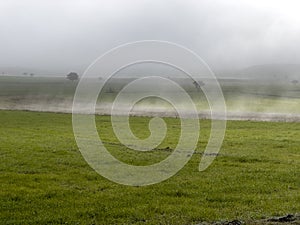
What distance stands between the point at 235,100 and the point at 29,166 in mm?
100182

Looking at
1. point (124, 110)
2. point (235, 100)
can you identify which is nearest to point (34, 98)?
point (124, 110)

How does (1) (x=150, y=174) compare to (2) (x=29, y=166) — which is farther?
(2) (x=29, y=166)

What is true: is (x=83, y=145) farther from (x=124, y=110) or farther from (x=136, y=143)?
(x=124, y=110)

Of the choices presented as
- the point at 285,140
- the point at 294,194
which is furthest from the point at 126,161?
the point at 285,140

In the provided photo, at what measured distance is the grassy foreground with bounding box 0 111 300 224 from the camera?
646 inches

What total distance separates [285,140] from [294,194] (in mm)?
25367

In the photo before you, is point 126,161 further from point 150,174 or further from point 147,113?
point 147,113

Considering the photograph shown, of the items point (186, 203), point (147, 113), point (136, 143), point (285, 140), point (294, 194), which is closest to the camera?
point (186, 203)

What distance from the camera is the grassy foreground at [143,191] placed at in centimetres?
1641

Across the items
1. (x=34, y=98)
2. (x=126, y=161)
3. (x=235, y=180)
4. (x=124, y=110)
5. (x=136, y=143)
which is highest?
(x=235, y=180)

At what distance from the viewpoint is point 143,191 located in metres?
20.5

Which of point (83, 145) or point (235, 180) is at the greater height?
point (235, 180)

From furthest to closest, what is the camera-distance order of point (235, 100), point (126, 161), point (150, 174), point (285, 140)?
point (235, 100)
point (285, 140)
point (126, 161)
point (150, 174)

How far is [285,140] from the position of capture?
44.4 meters
